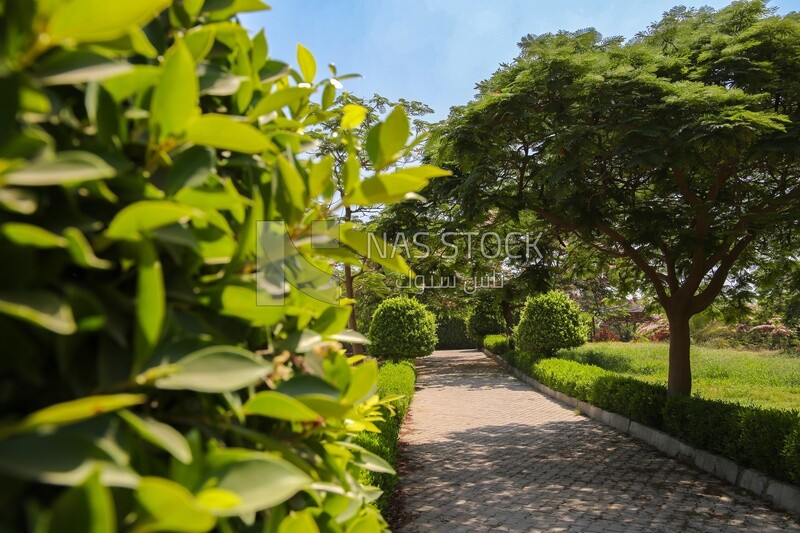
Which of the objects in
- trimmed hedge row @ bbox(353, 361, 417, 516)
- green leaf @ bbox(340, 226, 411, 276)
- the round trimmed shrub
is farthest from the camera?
the round trimmed shrub

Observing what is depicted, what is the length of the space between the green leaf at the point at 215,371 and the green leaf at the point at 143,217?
141mm

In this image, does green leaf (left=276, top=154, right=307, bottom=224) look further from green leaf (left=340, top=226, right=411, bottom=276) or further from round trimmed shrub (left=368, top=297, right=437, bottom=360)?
round trimmed shrub (left=368, top=297, right=437, bottom=360)

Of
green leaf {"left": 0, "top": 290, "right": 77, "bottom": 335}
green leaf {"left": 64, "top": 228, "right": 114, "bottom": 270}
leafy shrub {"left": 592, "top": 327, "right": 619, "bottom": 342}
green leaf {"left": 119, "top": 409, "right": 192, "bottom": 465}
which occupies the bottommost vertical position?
leafy shrub {"left": 592, "top": 327, "right": 619, "bottom": 342}

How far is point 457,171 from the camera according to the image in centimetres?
818

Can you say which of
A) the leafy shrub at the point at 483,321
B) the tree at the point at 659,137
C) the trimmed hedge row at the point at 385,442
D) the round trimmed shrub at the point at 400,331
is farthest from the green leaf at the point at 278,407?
the leafy shrub at the point at 483,321

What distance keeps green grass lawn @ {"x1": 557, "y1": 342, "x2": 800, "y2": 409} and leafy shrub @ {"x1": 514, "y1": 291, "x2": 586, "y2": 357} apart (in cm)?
112

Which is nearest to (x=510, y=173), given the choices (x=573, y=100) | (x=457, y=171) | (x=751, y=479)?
(x=457, y=171)

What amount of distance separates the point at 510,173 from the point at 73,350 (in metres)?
7.85

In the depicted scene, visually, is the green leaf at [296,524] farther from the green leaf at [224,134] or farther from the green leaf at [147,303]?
the green leaf at [224,134]

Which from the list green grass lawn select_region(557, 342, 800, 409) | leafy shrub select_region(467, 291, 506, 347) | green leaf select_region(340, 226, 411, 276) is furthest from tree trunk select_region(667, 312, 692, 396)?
leafy shrub select_region(467, 291, 506, 347)

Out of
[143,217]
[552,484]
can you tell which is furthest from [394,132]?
[552,484]

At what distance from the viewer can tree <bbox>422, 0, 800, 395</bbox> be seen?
18.7 feet

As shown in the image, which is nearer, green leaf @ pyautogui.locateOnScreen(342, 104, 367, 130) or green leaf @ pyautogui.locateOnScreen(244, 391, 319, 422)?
green leaf @ pyautogui.locateOnScreen(244, 391, 319, 422)

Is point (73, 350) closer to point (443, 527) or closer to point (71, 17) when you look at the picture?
point (71, 17)
